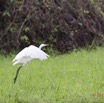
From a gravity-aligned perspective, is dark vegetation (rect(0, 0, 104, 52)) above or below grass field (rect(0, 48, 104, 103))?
below

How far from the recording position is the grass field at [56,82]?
5824mm

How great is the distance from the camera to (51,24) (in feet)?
37.1

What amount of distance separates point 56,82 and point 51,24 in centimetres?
473

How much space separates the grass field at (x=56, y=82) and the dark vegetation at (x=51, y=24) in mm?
1845

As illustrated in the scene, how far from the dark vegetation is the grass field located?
Answer: 185 centimetres

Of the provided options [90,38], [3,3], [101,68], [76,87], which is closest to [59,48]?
[90,38]

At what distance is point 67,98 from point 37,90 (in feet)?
2.10

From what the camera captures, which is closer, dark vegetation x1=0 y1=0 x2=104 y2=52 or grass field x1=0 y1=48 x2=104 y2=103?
grass field x1=0 y1=48 x2=104 y2=103

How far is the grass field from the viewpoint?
229 inches

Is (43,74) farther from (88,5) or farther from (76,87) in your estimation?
(88,5)

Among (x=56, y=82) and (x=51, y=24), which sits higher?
(x=56, y=82)

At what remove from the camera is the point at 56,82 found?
672cm

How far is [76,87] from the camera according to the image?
6.34 metres

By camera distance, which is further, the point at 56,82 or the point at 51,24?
the point at 51,24
